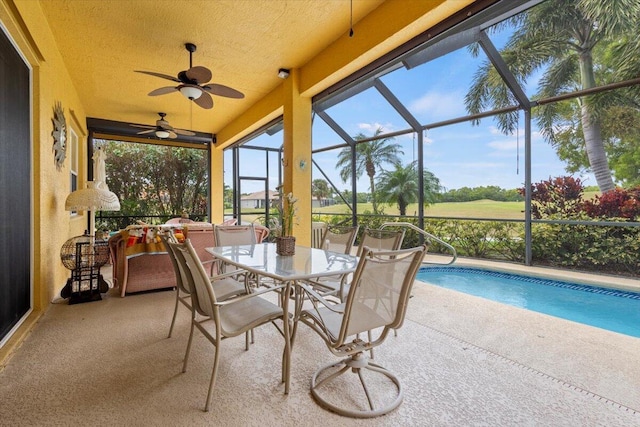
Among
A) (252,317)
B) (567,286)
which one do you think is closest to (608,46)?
(567,286)

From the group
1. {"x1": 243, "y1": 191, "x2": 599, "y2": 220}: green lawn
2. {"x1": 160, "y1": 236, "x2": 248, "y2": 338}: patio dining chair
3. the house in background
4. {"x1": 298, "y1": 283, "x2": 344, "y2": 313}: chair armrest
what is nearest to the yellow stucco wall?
{"x1": 160, "y1": 236, "x2": 248, "y2": 338}: patio dining chair

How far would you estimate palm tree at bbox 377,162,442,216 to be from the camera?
654 cm

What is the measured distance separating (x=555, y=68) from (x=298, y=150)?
15.5ft

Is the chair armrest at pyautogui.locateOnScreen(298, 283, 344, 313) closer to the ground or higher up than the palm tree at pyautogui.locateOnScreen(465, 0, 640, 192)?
closer to the ground

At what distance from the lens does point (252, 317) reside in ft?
5.97

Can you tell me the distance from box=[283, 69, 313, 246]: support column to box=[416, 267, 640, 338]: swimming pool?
2406mm

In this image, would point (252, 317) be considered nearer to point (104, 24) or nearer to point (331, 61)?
point (331, 61)

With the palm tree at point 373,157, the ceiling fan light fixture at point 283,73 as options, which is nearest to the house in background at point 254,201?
the palm tree at point 373,157

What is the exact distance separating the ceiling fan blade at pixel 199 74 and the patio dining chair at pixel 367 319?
3.01m

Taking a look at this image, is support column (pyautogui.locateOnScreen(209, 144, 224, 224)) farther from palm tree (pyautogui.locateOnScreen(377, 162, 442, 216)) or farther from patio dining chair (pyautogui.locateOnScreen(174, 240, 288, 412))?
patio dining chair (pyautogui.locateOnScreen(174, 240, 288, 412))

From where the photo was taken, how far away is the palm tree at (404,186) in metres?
6.54

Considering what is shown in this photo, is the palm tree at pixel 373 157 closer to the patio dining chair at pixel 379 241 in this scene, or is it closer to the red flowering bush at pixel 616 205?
the red flowering bush at pixel 616 205

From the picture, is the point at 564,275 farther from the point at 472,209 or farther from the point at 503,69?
the point at 503,69

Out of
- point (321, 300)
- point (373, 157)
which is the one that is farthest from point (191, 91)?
point (373, 157)
